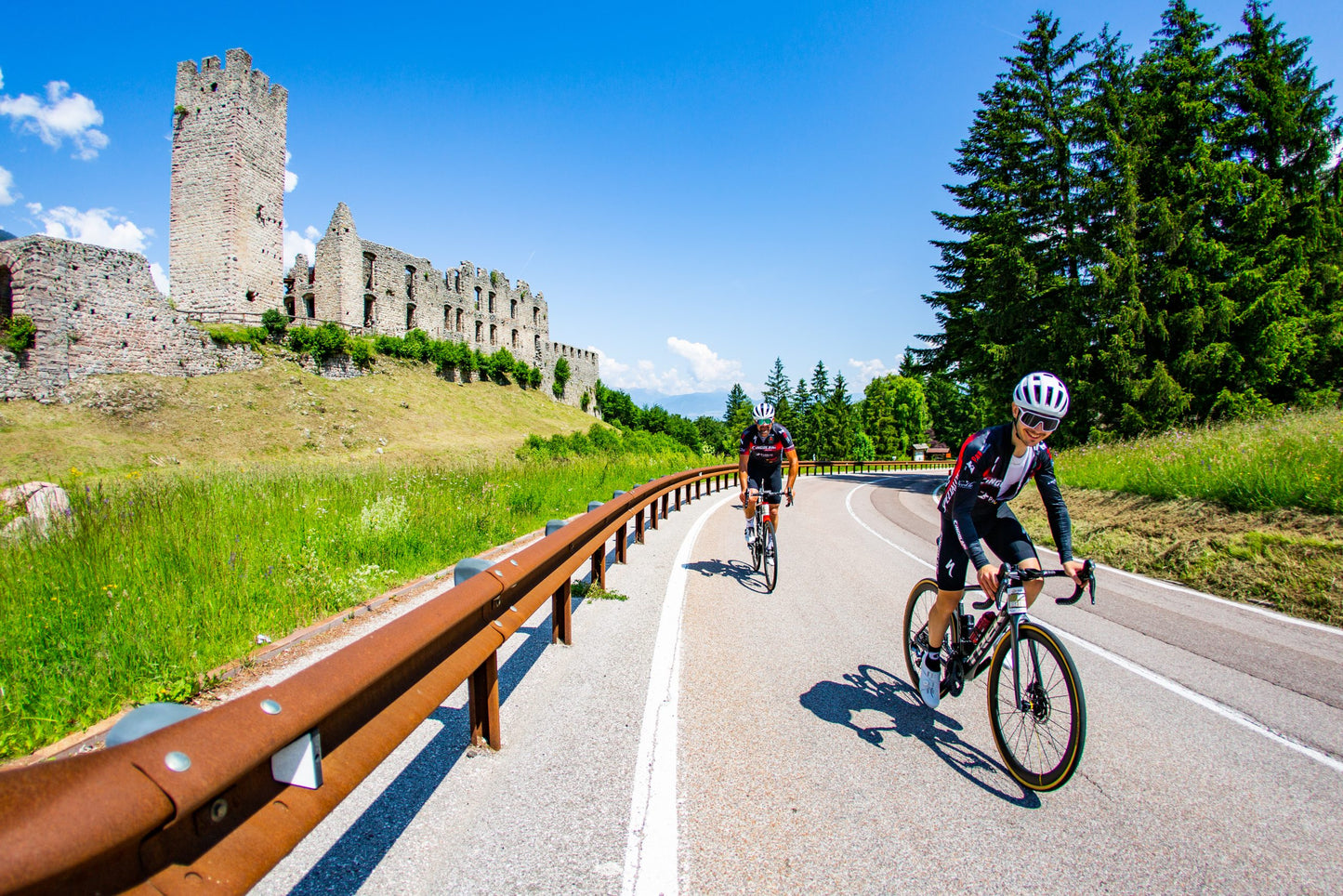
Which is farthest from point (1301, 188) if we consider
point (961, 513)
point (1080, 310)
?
point (961, 513)

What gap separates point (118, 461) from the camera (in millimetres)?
23359

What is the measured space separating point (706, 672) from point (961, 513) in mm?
2174

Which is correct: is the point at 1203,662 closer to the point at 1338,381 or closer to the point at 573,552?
the point at 573,552

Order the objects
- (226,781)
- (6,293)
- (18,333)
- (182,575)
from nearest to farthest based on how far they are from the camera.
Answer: (226,781)
(182,575)
(18,333)
(6,293)

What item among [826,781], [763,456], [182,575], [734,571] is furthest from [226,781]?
[763,456]

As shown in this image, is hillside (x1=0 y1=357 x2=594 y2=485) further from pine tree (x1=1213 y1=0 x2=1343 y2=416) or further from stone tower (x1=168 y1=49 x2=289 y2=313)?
pine tree (x1=1213 y1=0 x2=1343 y2=416)

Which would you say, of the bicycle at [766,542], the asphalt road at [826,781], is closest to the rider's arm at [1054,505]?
the asphalt road at [826,781]

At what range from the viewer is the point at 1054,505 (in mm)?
3730

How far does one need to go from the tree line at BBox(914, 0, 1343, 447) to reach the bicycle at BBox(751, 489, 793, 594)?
18.3 meters

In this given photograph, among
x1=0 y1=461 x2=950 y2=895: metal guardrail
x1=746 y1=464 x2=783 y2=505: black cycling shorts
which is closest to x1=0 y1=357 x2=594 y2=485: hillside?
x1=746 y1=464 x2=783 y2=505: black cycling shorts

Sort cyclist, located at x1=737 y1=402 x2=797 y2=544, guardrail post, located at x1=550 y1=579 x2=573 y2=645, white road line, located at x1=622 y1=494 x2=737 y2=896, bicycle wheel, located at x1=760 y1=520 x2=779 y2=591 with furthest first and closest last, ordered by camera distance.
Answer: cyclist, located at x1=737 y1=402 x2=797 y2=544 → bicycle wheel, located at x1=760 y1=520 x2=779 y2=591 → guardrail post, located at x1=550 y1=579 x2=573 y2=645 → white road line, located at x1=622 y1=494 x2=737 y2=896

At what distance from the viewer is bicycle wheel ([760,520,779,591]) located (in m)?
7.47

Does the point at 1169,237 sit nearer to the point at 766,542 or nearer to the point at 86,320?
the point at 766,542

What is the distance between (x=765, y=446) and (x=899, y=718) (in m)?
5.15
